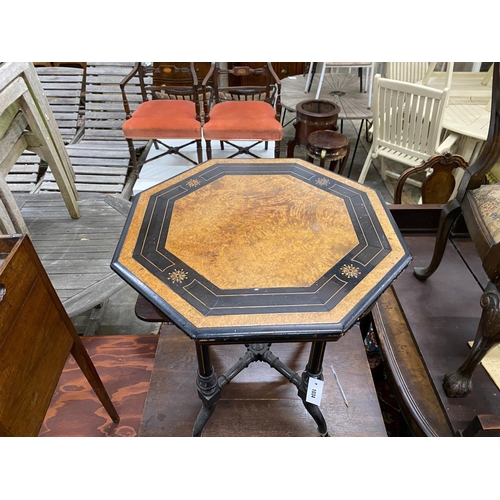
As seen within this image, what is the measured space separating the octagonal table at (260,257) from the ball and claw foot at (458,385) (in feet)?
1.88

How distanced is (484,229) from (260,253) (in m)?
1.01

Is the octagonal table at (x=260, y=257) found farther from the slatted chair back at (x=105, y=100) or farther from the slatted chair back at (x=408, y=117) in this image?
the slatted chair back at (x=105, y=100)

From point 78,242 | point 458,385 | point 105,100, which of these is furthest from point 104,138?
point 458,385

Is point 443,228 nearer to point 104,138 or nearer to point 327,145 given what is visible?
point 327,145

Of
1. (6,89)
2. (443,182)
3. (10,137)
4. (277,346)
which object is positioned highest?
(6,89)

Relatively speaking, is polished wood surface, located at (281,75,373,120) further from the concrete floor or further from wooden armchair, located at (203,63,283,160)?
wooden armchair, located at (203,63,283,160)

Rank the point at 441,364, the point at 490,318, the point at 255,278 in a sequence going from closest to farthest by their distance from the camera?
1. the point at 255,278
2. the point at 490,318
3. the point at 441,364

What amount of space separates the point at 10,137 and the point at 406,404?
2663 millimetres

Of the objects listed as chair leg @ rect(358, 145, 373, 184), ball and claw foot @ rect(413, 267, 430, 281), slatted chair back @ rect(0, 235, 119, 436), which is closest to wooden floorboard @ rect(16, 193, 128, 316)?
slatted chair back @ rect(0, 235, 119, 436)

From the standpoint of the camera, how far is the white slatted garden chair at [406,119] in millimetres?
2930

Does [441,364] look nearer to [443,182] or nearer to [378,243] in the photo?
[378,243]

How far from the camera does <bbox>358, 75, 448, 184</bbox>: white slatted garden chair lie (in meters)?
2.93

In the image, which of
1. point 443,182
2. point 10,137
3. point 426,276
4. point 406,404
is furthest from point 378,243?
point 10,137

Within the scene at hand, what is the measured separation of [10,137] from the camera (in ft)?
7.36
